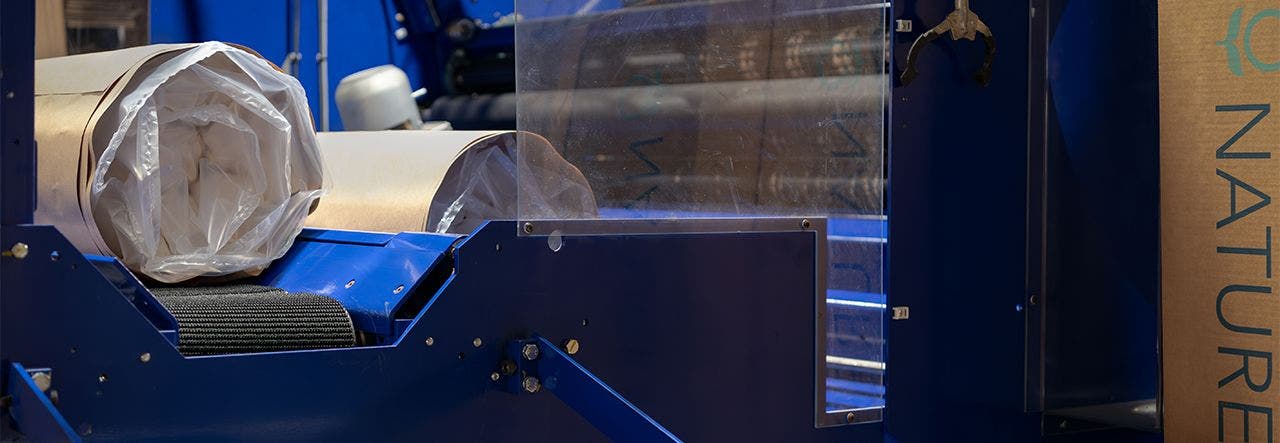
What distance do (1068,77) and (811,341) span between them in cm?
74

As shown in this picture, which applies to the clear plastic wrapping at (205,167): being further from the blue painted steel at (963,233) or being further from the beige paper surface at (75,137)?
the blue painted steel at (963,233)

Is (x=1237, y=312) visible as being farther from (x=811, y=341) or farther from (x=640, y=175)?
(x=640, y=175)

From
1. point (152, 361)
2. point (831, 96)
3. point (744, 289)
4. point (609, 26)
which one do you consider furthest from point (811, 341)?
point (152, 361)

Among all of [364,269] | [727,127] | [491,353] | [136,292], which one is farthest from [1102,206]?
[136,292]

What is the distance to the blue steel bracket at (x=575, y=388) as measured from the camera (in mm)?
2076

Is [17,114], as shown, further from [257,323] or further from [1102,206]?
[1102,206]

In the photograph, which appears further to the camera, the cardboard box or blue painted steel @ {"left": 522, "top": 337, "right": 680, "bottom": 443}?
the cardboard box

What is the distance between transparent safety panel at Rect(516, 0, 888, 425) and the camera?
89.0 inches

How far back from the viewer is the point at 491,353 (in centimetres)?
219

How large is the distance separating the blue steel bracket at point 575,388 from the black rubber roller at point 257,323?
0.24 metres

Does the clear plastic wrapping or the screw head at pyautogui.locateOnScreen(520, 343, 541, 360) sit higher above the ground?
the clear plastic wrapping

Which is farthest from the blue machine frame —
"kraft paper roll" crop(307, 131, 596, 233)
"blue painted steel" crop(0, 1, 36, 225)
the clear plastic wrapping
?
"kraft paper roll" crop(307, 131, 596, 233)

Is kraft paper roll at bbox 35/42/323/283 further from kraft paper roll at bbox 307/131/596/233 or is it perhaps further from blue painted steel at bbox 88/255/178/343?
blue painted steel at bbox 88/255/178/343

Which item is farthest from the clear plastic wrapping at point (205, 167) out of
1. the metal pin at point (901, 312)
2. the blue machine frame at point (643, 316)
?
the metal pin at point (901, 312)
